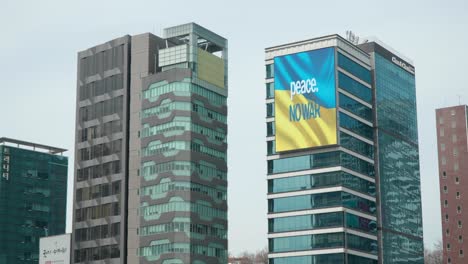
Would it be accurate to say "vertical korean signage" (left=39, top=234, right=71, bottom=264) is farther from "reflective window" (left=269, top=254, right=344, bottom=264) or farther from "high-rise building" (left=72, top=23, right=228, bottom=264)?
"reflective window" (left=269, top=254, right=344, bottom=264)

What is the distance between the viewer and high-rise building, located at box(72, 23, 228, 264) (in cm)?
17762

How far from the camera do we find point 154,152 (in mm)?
182250

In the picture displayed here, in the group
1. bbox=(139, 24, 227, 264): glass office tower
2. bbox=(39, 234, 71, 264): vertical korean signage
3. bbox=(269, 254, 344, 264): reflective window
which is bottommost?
bbox=(269, 254, 344, 264): reflective window

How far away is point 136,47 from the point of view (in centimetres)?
19138

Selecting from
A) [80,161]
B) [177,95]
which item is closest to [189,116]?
[177,95]

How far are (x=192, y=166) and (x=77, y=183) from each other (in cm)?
3299

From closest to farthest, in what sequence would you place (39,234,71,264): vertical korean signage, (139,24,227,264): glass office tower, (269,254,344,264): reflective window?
(139,24,227,264): glass office tower
(39,234,71,264): vertical korean signage
(269,254,344,264): reflective window

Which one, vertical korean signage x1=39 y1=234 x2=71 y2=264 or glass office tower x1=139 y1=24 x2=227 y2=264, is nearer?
glass office tower x1=139 y1=24 x2=227 y2=264

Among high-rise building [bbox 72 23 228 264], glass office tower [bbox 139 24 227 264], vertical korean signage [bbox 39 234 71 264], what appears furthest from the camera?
vertical korean signage [bbox 39 234 71 264]

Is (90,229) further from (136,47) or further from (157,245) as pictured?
(136,47)

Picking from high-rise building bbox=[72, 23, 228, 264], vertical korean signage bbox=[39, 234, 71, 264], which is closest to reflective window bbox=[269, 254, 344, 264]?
high-rise building bbox=[72, 23, 228, 264]

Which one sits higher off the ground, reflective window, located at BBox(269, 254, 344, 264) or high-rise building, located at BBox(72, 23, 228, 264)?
high-rise building, located at BBox(72, 23, 228, 264)

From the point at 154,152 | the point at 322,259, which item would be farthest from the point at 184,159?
the point at 322,259

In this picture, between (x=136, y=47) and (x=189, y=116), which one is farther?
(x=136, y=47)
